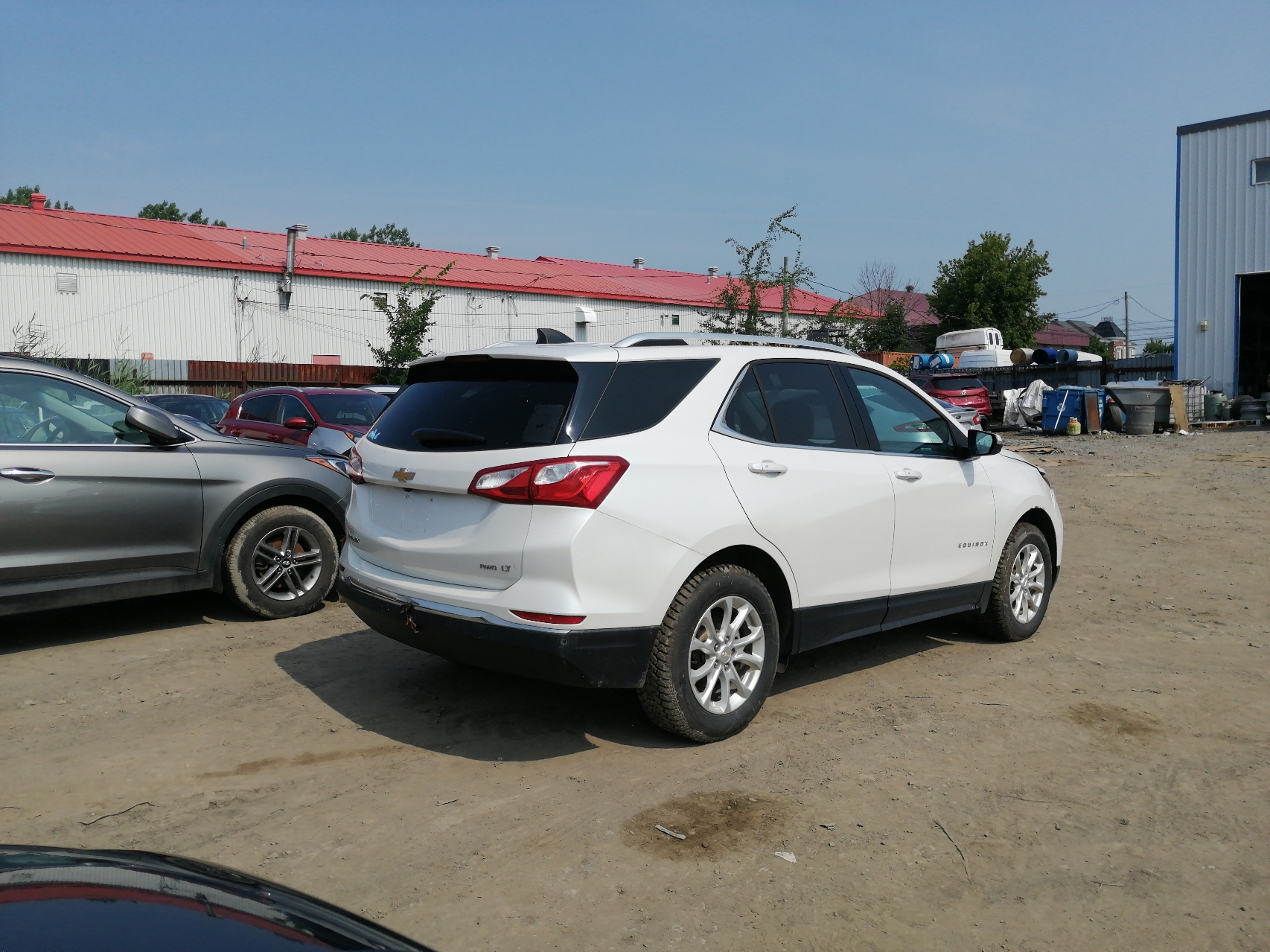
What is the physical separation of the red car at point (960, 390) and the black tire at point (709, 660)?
801 inches

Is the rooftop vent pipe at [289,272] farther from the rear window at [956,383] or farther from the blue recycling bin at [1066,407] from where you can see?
the blue recycling bin at [1066,407]

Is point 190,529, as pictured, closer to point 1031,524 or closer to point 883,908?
point 883,908

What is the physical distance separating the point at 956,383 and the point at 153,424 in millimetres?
22116

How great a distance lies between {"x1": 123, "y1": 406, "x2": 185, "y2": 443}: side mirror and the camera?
20.4 feet

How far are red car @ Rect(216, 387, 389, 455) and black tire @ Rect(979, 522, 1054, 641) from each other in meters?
6.53

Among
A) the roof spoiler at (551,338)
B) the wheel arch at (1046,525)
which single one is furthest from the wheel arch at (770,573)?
the wheel arch at (1046,525)

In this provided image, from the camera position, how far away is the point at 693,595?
171 inches

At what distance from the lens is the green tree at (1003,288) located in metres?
52.0

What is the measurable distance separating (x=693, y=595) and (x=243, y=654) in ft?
10.2

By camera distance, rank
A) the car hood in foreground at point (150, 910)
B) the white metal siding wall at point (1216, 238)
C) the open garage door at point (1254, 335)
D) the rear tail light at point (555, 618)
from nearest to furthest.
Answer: the car hood in foreground at point (150, 910) → the rear tail light at point (555, 618) → the white metal siding wall at point (1216, 238) → the open garage door at point (1254, 335)

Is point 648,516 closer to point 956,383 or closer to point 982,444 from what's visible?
point 982,444

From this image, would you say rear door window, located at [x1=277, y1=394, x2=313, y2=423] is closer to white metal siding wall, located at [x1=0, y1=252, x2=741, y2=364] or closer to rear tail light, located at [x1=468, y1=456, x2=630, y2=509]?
rear tail light, located at [x1=468, y1=456, x2=630, y2=509]

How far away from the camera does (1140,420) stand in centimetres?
2192

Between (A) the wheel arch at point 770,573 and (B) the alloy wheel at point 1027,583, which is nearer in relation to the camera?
(A) the wheel arch at point 770,573
